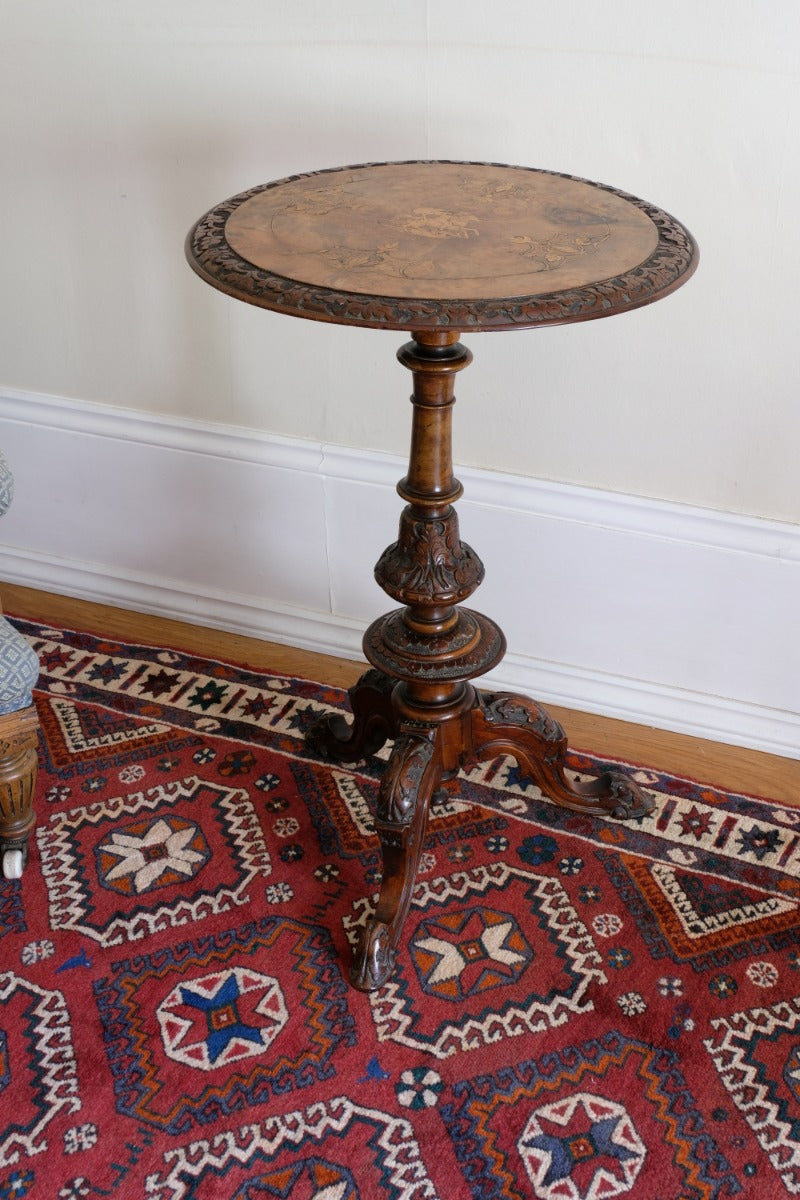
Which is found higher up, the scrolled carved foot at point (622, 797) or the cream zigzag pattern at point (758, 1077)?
the scrolled carved foot at point (622, 797)

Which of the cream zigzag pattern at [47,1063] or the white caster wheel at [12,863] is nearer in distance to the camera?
the cream zigzag pattern at [47,1063]

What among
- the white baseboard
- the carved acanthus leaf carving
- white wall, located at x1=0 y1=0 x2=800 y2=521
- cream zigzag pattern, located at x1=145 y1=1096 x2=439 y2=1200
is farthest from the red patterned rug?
white wall, located at x1=0 y1=0 x2=800 y2=521

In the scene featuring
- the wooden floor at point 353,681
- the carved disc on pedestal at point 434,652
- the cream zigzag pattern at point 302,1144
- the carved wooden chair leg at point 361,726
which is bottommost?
the wooden floor at point 353,681

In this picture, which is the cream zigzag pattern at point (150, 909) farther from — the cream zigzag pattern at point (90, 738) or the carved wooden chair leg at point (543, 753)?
the carved wooden chair leg at point (543, 753)

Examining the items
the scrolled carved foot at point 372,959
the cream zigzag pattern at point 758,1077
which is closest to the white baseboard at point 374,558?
the cream zigzag pattern at point 758,1077

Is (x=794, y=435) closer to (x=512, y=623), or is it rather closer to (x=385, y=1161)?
(x=512, y=623)

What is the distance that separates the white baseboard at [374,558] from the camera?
2.22 m

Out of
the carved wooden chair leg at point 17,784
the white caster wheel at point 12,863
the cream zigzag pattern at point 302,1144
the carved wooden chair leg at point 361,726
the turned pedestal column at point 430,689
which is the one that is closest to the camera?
the cream zigzag pattern at point 302,1144

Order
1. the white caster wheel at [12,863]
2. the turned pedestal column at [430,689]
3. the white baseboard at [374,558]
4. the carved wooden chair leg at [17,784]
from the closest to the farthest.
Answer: the turned pedestal column at [430,689] < the carved wooden chair leg at [17,784] < the white caster wheel at [12,863] < the white baseboard at [374,558]

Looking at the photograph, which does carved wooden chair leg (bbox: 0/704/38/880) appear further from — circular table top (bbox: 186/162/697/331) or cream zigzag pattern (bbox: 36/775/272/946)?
circular table top (bbox: 186/162/697/331)

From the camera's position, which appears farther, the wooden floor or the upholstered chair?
the wooden floor

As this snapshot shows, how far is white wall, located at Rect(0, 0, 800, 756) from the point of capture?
6.27 ft

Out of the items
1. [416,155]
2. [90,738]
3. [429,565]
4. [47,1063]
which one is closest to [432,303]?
[429,565]

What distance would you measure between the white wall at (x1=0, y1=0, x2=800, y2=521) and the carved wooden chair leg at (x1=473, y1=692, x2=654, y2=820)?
481mm
